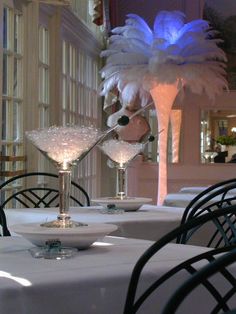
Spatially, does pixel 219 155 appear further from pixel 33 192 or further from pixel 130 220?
pixel 130 220

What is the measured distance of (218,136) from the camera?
6.89 meters

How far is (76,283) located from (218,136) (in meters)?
5.73

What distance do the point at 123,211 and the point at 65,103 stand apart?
→ 103 inches

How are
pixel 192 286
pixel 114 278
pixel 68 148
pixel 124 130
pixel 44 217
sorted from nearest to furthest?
1. pixel 192 286
2. pixel 114 278
3. pixel 68 148
4. pixel 44 217
5. pixel 124 130

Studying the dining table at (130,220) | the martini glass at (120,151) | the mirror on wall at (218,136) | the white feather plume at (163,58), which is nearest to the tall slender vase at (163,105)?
→ the white feather plume at (163,58)

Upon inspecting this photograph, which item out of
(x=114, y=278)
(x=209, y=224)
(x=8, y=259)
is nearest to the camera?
(x=114, y=278)

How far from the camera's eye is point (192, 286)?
0.92 m

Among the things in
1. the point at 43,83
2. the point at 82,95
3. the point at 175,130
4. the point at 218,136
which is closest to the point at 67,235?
the point at 43,83

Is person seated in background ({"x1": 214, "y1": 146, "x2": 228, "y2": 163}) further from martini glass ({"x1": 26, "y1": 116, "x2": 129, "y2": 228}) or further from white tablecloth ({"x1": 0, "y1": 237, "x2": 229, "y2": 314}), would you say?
white tablecloth ({"x1": 0, "y1": 237, "x2": 229, "y2": 314})

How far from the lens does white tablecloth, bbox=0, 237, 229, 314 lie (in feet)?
4.06

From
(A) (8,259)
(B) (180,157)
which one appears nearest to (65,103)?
(B) (180,157)

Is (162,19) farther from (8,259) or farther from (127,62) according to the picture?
(8,259)

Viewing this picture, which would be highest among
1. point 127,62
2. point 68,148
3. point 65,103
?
point 127,62

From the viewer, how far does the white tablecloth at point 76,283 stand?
124cm
